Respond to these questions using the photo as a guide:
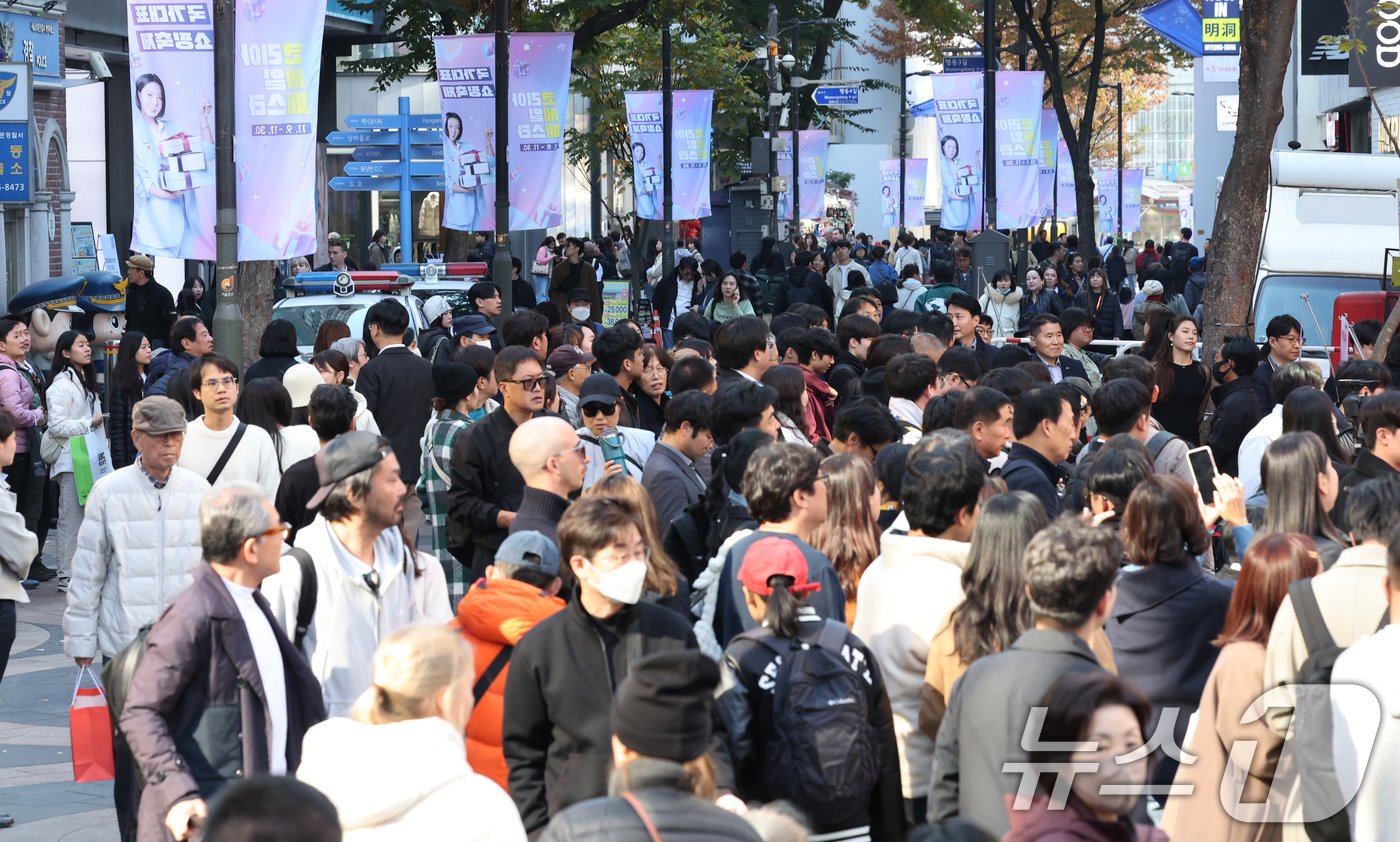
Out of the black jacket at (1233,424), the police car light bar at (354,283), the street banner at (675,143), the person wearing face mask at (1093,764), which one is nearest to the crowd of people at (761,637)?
the person wearing face mask at (1093,764)

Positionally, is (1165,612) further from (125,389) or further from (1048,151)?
(1048,151)

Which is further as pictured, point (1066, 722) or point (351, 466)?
point (351, 466)

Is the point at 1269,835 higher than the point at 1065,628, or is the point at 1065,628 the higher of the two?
the point at 1065,628

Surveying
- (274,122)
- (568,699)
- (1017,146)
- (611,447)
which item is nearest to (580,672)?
(568,699)

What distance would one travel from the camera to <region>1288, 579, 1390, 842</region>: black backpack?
4.88 m

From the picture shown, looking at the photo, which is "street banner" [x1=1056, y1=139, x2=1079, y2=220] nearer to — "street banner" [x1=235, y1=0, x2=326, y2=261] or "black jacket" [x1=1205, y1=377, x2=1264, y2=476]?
"street banner" [x1=235, y1=0, x2=326, y2=261]

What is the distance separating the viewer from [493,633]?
543 cm

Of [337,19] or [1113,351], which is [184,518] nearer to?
[1113,351]

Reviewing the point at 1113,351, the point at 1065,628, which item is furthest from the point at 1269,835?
the point at 1113,351

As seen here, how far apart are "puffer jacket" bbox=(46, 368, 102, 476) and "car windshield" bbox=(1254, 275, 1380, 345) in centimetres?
999

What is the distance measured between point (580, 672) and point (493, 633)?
21.1 inches

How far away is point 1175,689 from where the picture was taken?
552 cm

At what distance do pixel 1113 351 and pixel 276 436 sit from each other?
1221 cm

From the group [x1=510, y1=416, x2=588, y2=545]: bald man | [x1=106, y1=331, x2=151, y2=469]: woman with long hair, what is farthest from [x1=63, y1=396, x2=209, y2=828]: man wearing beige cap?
[x1=106, y1=331, x2=151, y2=469]: woman with long hair
